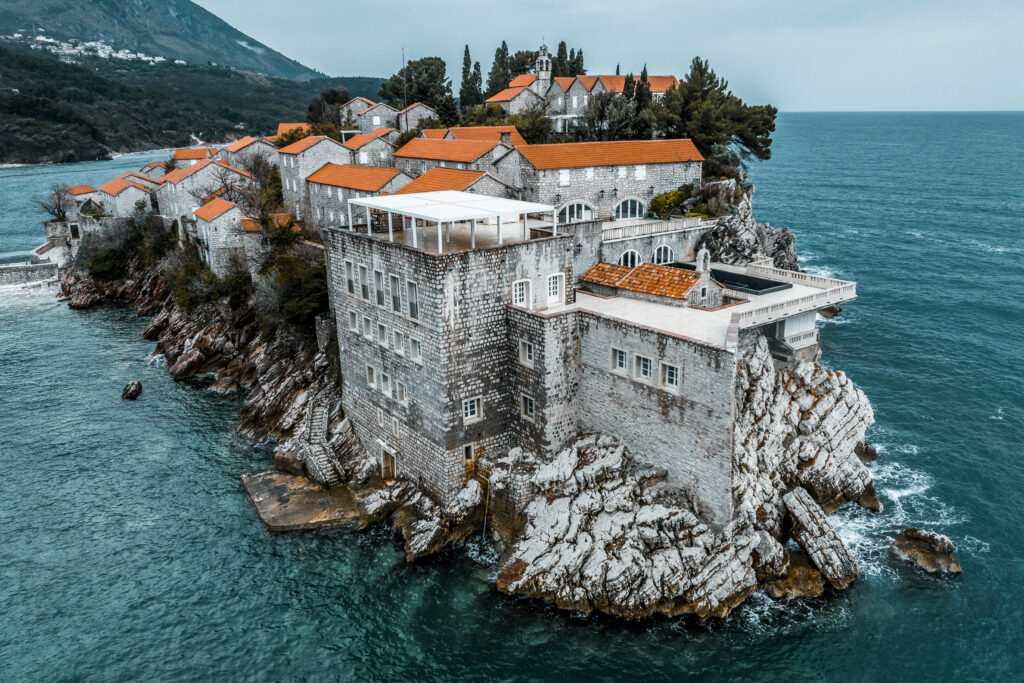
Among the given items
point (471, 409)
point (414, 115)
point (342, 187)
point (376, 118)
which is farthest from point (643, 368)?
point (376, 118)

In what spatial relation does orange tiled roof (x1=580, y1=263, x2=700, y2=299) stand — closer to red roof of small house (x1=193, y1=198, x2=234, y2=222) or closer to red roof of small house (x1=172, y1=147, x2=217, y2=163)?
red roof of small house (x1=193, y1=198, x2=234, y2=222)

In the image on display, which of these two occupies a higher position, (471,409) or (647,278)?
(647,278)

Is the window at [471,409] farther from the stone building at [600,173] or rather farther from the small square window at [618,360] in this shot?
the stone building at [600,173]

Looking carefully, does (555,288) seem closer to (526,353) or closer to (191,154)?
(526,353)

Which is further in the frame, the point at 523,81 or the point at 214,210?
the point at 523,81

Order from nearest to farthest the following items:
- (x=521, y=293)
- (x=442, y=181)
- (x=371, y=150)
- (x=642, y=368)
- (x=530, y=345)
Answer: (x=642, y=368)
(x=530, y=345)
(x=521, y=293)
(x=442, y=181)
(x=371, y=150)

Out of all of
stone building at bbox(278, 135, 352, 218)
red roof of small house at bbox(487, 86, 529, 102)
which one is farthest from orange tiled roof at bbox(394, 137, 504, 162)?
red roof of small house at bbox(487, 86, 529, 102)

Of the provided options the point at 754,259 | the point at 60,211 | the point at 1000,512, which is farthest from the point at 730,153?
the point at 60,211
